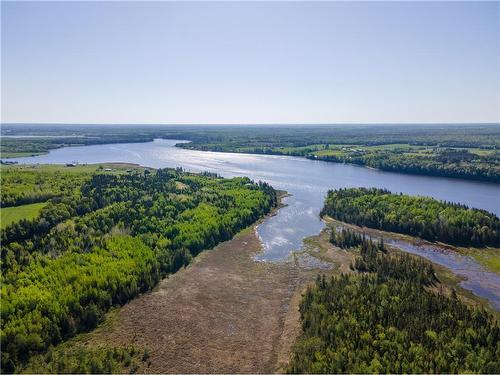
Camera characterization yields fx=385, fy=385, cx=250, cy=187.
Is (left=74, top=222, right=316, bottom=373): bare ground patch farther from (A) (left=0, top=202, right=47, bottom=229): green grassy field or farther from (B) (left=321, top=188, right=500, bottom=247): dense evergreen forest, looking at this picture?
(A) (left=0, top=202, right=47, bottom=229): green grassy field

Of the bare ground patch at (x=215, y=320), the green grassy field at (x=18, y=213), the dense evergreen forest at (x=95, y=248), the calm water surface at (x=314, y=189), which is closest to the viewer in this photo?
the bare ground patch at (x=215, y=320)

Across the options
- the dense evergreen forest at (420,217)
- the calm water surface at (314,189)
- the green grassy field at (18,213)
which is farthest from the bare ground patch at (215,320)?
the green grassy field at (18,213)

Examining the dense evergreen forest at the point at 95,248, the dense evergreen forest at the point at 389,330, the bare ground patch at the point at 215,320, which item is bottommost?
the bare ground patch at the point at 215,320

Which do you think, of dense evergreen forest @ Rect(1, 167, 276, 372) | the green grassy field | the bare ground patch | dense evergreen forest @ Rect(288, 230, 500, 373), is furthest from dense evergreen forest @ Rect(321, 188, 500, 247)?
the green grassy field

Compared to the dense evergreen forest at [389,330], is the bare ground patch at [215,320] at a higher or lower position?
lower

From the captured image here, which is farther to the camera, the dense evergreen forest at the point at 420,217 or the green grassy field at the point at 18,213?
the dense evergreen forest at the point at 420,217

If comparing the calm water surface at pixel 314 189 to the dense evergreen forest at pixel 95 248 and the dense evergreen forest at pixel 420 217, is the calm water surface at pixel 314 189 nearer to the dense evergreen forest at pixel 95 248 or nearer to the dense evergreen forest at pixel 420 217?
the dense evergreen forest at pixel 420 217

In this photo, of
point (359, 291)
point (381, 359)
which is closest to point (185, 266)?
point (359, 291)
